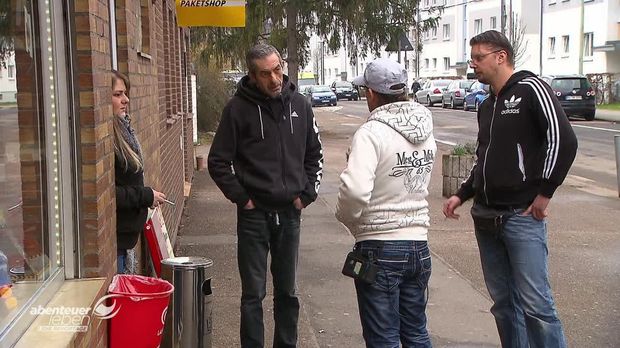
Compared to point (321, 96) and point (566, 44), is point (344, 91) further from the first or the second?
point (566, 44)

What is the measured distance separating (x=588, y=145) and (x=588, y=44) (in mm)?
24141

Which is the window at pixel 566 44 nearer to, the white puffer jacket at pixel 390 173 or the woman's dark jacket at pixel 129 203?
the white puffer jacket at pixel 390 173

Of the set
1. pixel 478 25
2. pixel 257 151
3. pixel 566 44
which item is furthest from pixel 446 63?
pixel 257 151

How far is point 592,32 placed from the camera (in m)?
40.7

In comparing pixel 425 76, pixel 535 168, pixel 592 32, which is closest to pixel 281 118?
pixel 535 168

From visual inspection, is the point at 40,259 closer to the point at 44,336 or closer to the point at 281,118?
the point at 44,336

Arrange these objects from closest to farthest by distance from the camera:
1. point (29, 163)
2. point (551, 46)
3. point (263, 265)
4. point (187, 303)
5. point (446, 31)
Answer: point (29, 163)
point (187, 303)
point (263, 265)
point (551, 46)
point (446, 31)

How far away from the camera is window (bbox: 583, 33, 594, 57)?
41.4m

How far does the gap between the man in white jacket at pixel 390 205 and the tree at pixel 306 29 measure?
18.0m

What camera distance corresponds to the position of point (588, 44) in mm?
41969

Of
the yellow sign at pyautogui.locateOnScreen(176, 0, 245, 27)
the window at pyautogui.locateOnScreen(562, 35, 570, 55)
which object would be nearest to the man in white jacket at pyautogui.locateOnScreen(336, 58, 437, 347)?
the yellow sign at pyautogui.locateOnScreen(176, 0, 245, 27)

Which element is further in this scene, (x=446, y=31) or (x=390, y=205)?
(x=446, y=31)

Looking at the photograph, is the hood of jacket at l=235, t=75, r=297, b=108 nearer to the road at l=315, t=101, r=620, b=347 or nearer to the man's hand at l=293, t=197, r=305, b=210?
the man's hand at l=293, t=197, r=305, b=210

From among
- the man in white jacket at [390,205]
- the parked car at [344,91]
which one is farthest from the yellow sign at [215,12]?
the parked car at [344,91]
